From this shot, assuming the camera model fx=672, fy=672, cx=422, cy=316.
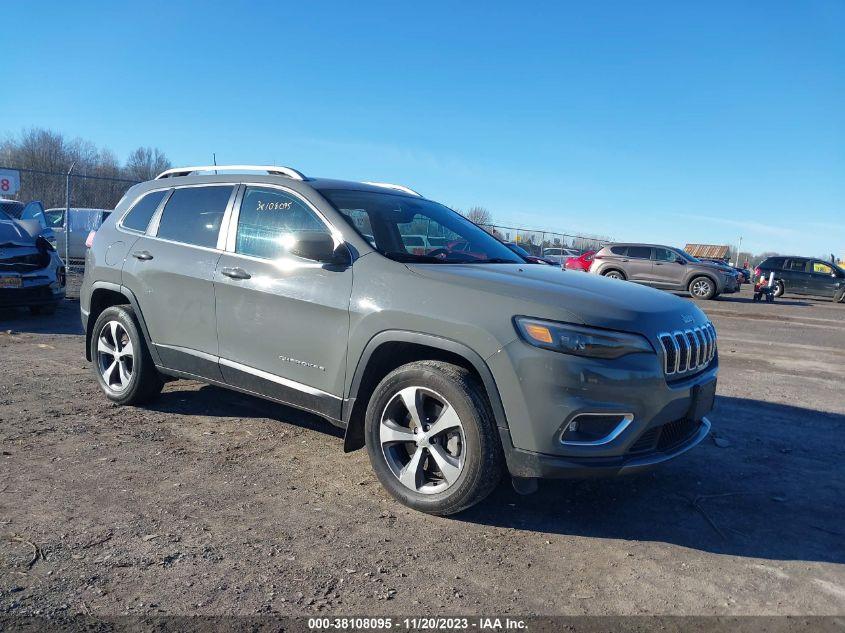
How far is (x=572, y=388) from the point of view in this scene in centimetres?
314

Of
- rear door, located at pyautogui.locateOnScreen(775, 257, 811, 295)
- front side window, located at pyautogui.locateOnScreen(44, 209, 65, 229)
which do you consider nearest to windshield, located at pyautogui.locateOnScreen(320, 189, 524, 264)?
front side window, located at pyautogui.locateOnScreen(44, 209, 65, 229)

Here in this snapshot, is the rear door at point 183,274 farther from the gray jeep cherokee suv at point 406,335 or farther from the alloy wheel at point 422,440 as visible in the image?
the alloy wheel at point 422,440

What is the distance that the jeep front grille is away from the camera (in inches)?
134

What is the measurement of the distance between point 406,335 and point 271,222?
148 cm

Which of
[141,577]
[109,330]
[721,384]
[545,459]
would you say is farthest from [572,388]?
[721,384]

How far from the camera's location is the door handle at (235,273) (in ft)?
14.3

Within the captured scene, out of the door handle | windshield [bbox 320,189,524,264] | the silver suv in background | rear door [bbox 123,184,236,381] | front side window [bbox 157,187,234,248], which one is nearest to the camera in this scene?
windshield [bbox 320,189,524,264]

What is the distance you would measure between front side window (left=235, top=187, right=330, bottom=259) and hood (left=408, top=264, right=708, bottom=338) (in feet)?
3.01

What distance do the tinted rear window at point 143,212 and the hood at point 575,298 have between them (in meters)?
2.65

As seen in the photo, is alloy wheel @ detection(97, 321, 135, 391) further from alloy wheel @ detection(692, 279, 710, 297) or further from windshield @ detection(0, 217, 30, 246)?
alloy wheel @ detection(692, 279, 710, 297)

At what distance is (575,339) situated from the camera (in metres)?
3.20


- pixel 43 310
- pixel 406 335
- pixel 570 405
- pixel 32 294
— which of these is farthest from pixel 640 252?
pixel 570 405

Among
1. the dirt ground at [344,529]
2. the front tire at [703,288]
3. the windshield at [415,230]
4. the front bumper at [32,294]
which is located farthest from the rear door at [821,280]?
the front bumper at [32,294]

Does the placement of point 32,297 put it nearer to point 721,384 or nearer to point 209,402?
point 209,402
